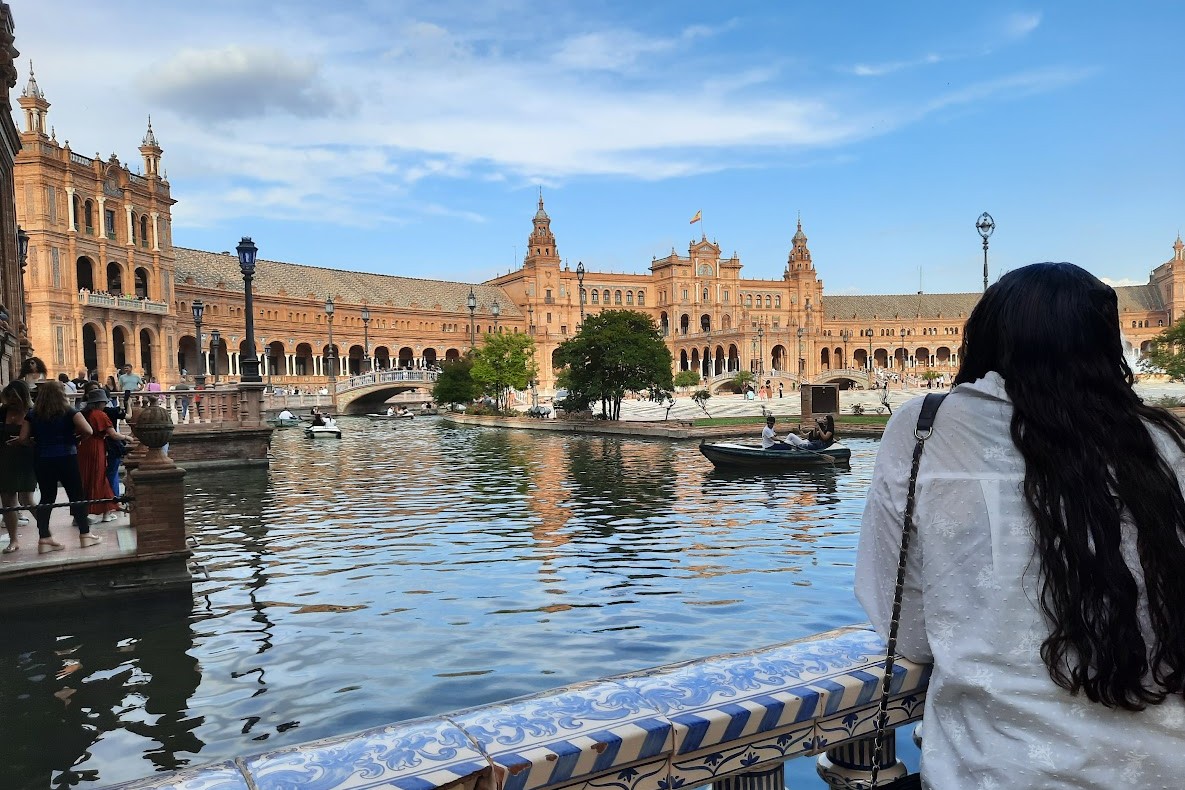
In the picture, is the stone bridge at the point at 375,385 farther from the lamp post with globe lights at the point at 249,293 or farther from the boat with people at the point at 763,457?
the boat with people at the point at 763,457

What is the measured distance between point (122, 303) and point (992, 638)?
2587 inches

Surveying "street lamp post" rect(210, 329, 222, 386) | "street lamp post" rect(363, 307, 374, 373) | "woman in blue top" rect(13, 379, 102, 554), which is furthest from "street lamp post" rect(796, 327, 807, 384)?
"woman in blue top" rect(13, 379, 102, 554)

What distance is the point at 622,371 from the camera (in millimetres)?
42938

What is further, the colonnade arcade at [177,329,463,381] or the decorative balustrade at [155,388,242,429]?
the colonnade arcade at [177,329,463,381]

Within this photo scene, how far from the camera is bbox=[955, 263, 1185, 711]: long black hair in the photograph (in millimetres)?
1796

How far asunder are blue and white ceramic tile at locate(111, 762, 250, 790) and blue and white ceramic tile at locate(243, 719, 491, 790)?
0.04 meters

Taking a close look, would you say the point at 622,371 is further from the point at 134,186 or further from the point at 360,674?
the point at 134,186

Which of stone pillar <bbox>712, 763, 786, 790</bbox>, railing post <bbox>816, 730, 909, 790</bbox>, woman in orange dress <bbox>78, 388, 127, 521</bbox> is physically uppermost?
woman in orange dress <bbox>78, 388, 127, 521</bbox>

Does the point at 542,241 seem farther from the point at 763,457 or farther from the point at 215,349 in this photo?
the point at 763,457

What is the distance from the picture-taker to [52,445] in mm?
9398

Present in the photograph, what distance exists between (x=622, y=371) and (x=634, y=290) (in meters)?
82.5

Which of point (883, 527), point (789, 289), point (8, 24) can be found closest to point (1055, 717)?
point (883, 527)

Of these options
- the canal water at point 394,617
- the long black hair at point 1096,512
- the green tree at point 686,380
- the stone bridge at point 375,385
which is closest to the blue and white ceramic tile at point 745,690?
the long black hair at point 1096,512

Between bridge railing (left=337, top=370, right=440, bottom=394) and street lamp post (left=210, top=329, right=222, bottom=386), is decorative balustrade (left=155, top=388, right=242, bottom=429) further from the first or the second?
bridge railing (left=337, top=370, right=440, bottom=394)
